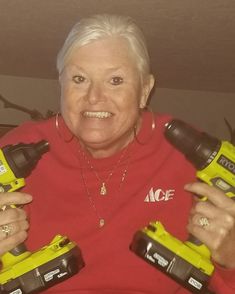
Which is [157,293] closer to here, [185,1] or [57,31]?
[185,1]

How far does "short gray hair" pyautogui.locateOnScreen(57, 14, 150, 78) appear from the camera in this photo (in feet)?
4.18

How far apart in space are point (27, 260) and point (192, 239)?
0.40m

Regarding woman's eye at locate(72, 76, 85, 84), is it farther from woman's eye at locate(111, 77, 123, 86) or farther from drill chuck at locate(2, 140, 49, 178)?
drill chuck at locate(2, 140, 49, 178)

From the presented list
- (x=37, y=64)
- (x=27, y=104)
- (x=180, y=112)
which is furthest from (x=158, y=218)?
(x=180, y=112)

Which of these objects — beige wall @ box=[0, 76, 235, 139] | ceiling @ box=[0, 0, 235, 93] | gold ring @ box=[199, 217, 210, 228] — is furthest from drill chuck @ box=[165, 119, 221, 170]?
beige wall @ box=[0, 76, 235, 139]

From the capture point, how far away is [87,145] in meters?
1.37

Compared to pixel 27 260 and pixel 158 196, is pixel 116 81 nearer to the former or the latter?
pixel 158 196

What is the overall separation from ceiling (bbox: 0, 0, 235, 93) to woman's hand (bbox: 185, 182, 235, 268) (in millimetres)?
1639

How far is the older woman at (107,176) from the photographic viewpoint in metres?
1.26

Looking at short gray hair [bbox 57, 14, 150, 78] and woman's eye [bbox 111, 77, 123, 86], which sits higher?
short gray hair [bbox 57, 14, 150, 78]

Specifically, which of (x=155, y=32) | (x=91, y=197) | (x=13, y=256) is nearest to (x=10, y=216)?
(x=13, y=256)

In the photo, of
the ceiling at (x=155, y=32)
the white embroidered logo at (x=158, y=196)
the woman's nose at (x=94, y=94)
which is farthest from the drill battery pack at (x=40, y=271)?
the ceiling at (x=155, y=32)

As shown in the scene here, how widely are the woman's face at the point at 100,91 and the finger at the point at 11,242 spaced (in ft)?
0.95

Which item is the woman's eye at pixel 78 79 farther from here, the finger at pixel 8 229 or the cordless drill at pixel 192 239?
the finger at pixel 8 229
